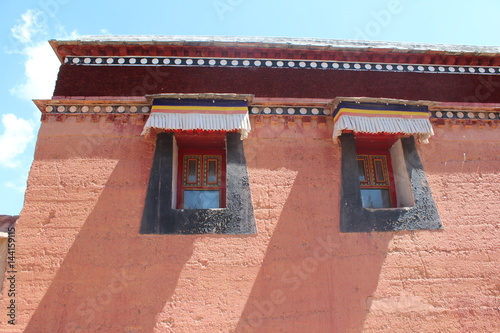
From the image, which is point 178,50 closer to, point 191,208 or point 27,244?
point 191,208

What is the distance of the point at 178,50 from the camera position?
189 inches

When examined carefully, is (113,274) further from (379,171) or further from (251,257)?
(379,171)

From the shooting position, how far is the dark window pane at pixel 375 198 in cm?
448

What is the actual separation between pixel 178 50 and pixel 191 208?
2.10 m

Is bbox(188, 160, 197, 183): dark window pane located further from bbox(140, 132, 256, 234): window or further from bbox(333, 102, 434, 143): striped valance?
bbox(333, 102, 434, 143): striped valance

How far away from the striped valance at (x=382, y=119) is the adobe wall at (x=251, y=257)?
1.19 feet

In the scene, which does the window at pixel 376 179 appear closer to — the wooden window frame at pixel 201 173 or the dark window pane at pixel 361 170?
the dark window pane at pixel 361 170

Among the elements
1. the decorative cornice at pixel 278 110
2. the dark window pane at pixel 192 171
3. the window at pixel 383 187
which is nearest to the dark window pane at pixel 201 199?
the dark window pane at pixel 192 171

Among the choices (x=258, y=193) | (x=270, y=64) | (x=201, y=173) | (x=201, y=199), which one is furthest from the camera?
(x=270, y=64)

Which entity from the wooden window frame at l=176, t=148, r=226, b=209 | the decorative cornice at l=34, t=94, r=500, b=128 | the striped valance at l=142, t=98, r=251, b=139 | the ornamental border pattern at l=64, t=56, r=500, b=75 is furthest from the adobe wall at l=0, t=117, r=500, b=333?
the ornamental border pattern at l=64, t=56, r=500, b=75

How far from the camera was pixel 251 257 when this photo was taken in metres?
3.84

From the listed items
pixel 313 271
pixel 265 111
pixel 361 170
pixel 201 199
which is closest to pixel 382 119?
pixel 361 170

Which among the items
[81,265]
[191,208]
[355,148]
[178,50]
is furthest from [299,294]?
[178,50]

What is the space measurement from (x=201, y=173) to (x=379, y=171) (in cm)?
224
